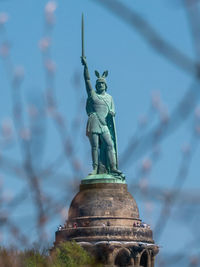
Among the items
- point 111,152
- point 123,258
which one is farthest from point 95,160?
point 123,258

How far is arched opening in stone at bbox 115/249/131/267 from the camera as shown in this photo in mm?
57656

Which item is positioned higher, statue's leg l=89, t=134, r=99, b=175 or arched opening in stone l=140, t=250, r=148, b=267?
statue's leg l=89, t=134, r=99, b=175

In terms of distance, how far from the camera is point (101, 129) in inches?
2324

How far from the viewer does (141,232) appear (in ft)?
192

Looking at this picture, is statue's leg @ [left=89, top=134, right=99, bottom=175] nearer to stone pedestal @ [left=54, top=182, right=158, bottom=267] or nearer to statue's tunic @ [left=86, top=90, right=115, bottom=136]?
statue's tunic @ [left=86, top=90, right=115, bottom=136]

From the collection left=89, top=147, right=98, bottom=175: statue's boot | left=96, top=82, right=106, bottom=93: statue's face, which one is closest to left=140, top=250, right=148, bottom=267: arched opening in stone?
left=89, top=147, right=98, bottom=175: statue's boot

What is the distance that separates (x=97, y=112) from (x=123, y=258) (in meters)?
8.19

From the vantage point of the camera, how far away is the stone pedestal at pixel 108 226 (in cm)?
5731

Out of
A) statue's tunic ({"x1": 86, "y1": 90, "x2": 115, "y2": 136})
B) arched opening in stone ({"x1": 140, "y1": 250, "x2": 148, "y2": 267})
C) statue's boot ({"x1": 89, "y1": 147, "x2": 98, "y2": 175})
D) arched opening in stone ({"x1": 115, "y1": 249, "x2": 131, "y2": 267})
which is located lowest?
arched opening in stone ({"x1": 115, "y1": 249, "x2": 131, "y2": 267})

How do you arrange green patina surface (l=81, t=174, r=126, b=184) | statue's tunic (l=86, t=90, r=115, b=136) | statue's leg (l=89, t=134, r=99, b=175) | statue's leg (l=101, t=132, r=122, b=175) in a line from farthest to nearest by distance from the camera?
statue's tunic (l=86, t=90, r=115, b=136) → statue's leg (l=89, t=134, r=99, b=175) → statue's leg (l=101, t=132, r=122, b=175) → green patina surface (l=81, t=174, r=126, b=184)

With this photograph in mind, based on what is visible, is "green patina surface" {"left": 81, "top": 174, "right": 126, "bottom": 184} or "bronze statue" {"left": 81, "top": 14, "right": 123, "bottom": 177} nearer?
"green patina surface" {"left": 81, "top": 174, "right": 126, "bottom": 184}

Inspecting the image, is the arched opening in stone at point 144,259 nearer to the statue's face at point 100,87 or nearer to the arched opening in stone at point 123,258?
the arched opening in stone at point 123,258

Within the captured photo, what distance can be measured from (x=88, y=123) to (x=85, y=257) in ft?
32.4

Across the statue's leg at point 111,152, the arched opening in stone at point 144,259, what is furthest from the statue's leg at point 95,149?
the arched opening in stone at point 144,259
